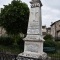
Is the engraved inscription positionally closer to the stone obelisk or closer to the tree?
the stone obelisk

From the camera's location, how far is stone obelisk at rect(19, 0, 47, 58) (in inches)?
385

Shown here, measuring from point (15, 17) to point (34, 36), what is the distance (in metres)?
10.9

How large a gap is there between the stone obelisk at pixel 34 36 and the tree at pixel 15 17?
1009 cm

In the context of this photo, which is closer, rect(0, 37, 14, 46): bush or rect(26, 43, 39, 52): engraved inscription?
rect(26, 43, 39, 52): engraved inscription

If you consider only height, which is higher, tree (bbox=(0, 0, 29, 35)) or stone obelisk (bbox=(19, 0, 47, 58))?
tree (bbox=(0, 0, 29, 35))

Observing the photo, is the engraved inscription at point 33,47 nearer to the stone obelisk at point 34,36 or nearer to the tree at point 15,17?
the stone obelisk at point 34,36

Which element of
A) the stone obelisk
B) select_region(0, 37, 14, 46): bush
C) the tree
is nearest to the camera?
the stone obelisk

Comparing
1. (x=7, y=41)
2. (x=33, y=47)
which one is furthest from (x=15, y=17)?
(x=33, y=47)

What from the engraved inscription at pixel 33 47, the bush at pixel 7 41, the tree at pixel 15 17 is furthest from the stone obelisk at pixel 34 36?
the bush at pixel 7 41

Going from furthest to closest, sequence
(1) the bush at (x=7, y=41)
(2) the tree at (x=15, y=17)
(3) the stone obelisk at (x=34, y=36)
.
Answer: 1. (1) the bush at (x=7, y=41)
2. (2) the tree at (x=15, y=17)
3. (3) the stone obelisk at (x=34, y=36)

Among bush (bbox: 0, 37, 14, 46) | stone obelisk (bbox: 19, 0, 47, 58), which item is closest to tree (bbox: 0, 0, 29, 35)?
bush (bbox: 0, 37, 14, 46)

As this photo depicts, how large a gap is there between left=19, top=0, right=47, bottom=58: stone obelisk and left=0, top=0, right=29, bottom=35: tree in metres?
10.1

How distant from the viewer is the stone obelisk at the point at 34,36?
9.78 metres

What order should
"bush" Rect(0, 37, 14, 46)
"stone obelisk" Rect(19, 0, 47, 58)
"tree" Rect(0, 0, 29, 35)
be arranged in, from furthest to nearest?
"bush" Rect(0, 37, 14, 46), "tree" Rect(0, 0, 29, 35), "stone obelisk" Rect(19, 0, 47, 58)
